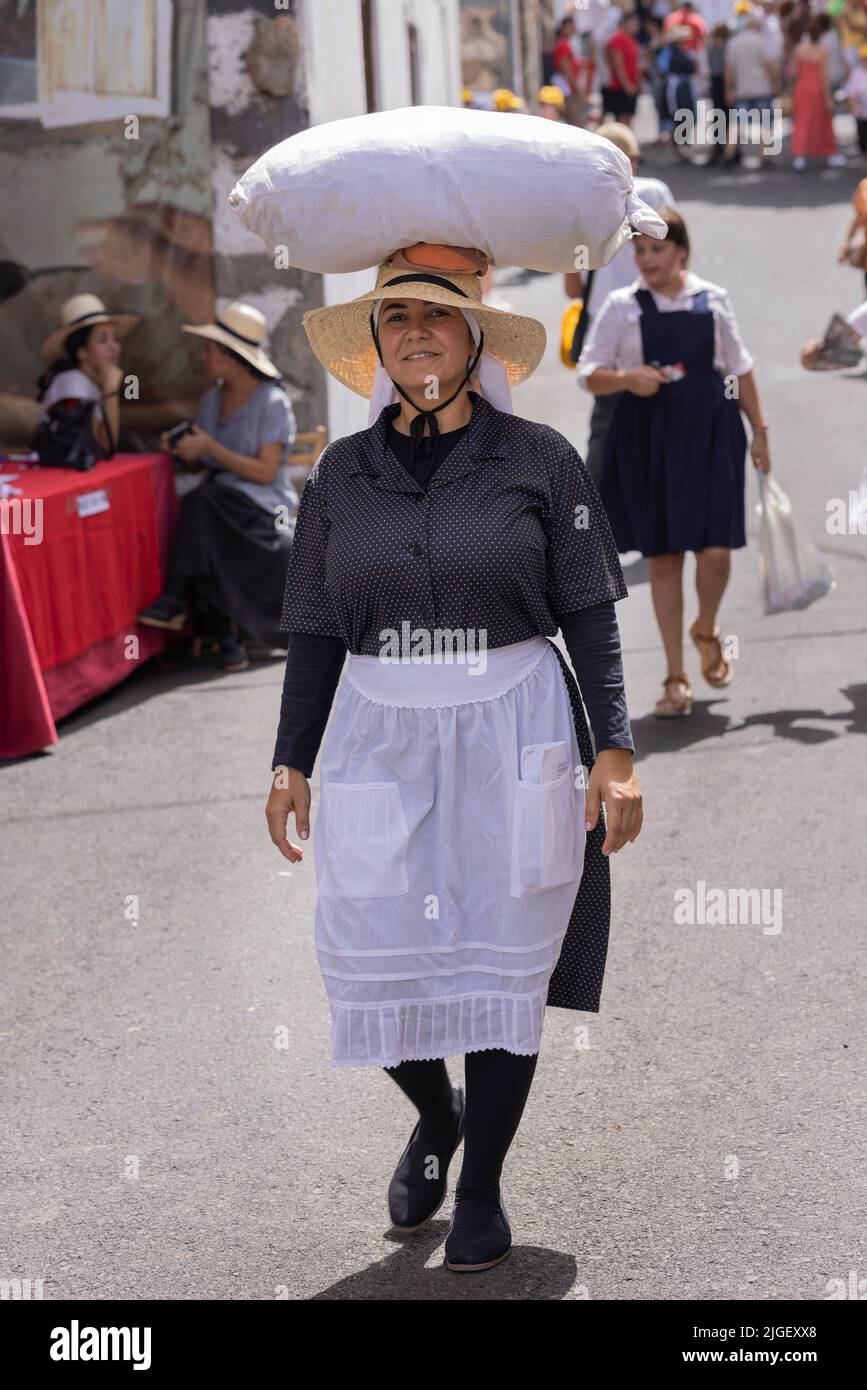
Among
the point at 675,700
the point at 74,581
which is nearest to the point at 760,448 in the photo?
the point at 675,700

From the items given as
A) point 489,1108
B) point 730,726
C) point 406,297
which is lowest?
point 730,726

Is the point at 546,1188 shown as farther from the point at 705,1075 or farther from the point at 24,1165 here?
the point at 24,1165

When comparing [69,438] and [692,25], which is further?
[692,25]

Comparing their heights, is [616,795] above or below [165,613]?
above

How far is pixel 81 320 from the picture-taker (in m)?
9.12

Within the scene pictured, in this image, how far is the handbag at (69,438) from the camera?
855 centimetres

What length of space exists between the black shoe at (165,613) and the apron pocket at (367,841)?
538 cm

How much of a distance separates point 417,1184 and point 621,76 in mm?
25232

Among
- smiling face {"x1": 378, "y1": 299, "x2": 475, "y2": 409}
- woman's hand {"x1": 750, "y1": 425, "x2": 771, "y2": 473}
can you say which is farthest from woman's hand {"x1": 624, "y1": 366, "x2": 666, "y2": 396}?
smiling face {"x1": 378, "y1": 299, "x2": 475, "y2": 409}

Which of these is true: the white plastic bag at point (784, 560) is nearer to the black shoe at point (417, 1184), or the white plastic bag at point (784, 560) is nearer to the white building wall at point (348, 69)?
the white building wall at point (348, 69)

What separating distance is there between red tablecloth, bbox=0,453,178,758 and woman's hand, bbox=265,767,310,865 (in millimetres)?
3939

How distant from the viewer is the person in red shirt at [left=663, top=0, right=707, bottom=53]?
26781 mm

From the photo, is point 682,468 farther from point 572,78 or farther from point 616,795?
point 572,78

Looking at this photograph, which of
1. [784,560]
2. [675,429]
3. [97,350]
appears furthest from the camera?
[97,350]
